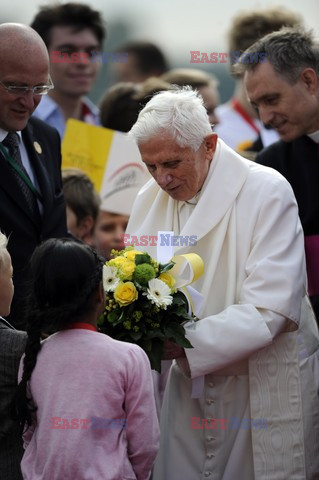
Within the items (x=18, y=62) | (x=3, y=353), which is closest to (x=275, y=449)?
(x=3, y=353)

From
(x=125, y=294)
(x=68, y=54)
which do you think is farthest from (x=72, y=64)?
(x=125, y=294)

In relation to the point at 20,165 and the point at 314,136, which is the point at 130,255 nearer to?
the point at 20,165

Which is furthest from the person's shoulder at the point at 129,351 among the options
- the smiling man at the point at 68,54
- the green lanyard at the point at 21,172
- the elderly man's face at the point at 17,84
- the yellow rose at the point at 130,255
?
the smiling man at the point at 68,54

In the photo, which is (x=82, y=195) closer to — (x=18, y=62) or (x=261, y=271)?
(x=18, y=62)

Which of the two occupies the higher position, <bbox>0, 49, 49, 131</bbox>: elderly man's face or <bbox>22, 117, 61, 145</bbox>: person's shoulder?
<bbox>0, 49, 49, 131</bbox>: elderly man's face

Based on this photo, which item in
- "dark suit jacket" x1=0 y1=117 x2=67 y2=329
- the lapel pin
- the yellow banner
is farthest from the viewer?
the yellow banner

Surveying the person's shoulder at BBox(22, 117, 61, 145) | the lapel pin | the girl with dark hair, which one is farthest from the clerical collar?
the girl with dark hair

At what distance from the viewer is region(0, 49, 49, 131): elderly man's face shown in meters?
5.03

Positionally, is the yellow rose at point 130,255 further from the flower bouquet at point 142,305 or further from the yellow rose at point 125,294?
the yellow rose at point 125,294

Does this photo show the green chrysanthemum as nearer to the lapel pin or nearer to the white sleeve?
the white sleeve

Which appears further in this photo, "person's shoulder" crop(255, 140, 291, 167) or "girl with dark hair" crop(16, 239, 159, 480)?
"person's shoulder" crop(255, 140, 291, 167)

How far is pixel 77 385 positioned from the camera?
12.4 feet

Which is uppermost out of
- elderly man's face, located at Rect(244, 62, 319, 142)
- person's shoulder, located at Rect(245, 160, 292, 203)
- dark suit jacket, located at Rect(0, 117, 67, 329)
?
elderly man's face, located at Rect(244, 62, 319, 142)

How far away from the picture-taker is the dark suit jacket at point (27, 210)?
16.3 feet
